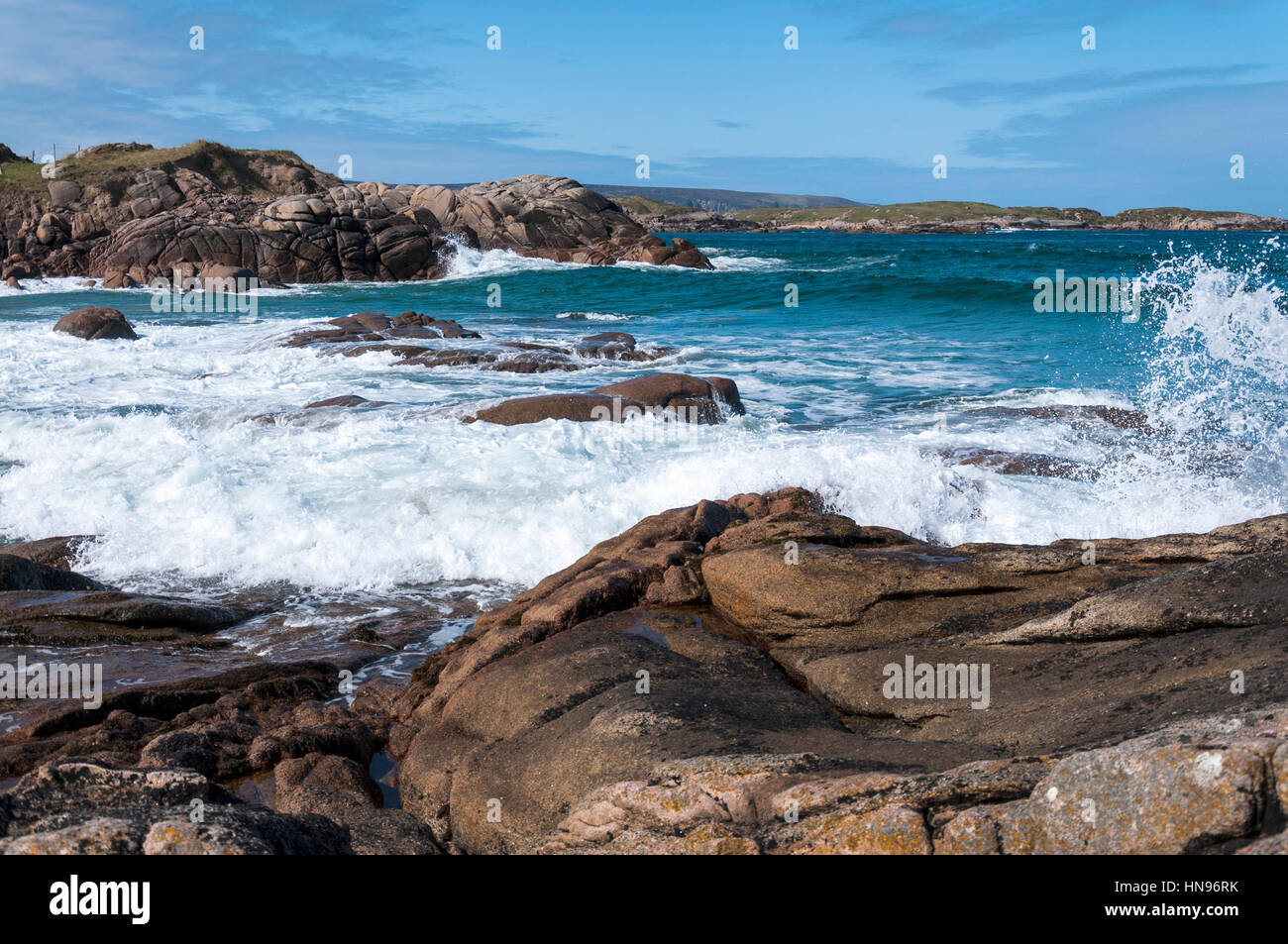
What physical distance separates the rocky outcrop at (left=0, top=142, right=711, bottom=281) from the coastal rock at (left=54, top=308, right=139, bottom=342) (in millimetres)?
16071

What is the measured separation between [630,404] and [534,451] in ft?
7.45

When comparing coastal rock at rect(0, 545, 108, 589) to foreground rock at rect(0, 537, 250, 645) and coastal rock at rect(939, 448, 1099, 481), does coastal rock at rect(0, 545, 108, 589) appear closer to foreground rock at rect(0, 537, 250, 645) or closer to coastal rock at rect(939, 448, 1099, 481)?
foreground rock at rect(0, 537, 250, 645)

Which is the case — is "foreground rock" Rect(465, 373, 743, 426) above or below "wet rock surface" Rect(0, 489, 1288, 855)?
above

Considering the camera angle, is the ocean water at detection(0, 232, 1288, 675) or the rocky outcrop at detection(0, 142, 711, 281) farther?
the rocky outcrop at detection(0, 142, 711, 281)

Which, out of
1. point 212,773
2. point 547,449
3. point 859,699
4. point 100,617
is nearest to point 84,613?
point 100,617

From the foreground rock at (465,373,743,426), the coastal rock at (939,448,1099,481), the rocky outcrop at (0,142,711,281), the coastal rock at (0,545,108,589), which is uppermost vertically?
the rocky outcrop at (0,142,711,281)

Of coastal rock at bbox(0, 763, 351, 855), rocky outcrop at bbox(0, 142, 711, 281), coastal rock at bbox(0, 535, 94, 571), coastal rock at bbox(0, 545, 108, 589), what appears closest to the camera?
coastal rock at bbox(0, 763, 351, 855)

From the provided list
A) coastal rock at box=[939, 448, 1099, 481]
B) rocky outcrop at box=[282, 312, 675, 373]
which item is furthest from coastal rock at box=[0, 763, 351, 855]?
rocky outcrop at box=[282, 312, 675, 373]

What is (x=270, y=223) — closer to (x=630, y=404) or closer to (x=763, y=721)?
(x=630, y=404)

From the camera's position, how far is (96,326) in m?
22.2

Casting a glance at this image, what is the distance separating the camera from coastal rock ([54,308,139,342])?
2206cm
